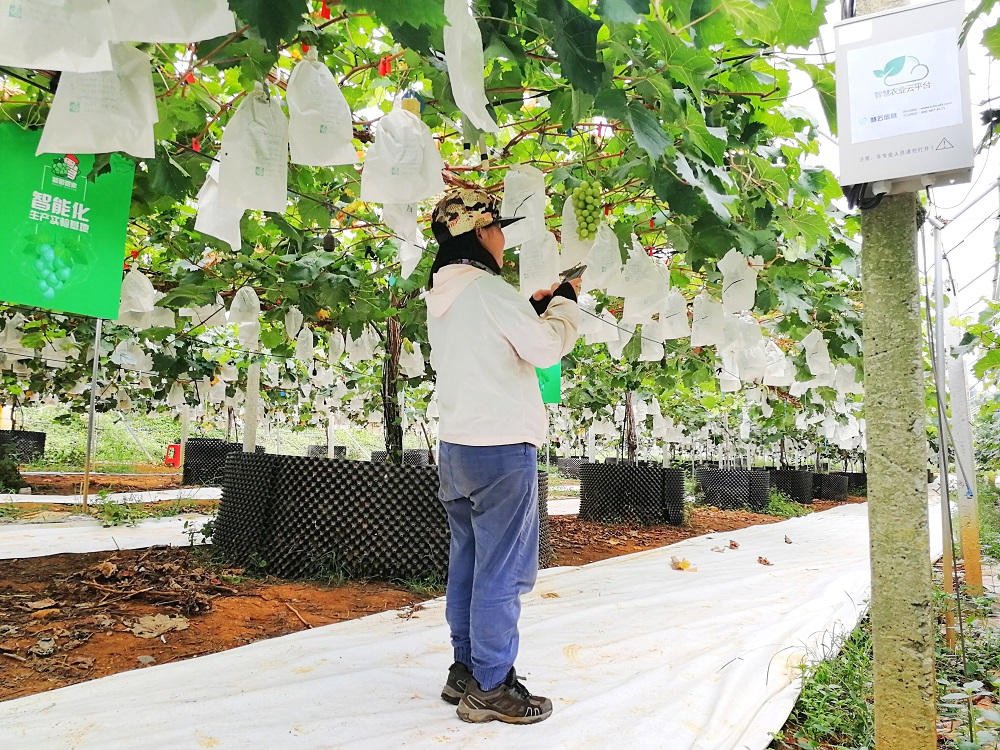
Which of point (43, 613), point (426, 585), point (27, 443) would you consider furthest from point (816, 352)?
point (27, 443)

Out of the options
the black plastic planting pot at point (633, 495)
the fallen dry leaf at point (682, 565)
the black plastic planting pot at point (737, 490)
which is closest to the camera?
the fallen dry leaf at point (682, 565)

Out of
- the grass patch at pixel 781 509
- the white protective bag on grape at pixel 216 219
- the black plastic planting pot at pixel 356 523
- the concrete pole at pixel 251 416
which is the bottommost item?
the grass patch at pixel 781 509

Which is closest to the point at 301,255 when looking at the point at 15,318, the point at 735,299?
the point at 735,299

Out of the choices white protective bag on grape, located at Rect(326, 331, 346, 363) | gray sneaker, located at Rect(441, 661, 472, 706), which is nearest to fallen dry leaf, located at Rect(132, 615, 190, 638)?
gray sneaker, located at Rect(441, 661, 472, 706)

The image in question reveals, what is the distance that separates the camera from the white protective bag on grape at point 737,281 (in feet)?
10.5

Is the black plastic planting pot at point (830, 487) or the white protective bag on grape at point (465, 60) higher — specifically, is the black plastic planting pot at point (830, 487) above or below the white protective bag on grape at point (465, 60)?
below

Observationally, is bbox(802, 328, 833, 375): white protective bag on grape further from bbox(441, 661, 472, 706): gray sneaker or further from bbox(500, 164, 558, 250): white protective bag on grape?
bbox(441, 661, 472, 706): gray sneaker

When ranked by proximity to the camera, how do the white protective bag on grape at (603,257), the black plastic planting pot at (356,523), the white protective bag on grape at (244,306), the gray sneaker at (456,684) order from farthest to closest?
the black plastic planting pot at (356,523) → the white protective bag on grape at (244,306) → the white protective bag on grape at (603,257) → the gray sneaker at (456,684)

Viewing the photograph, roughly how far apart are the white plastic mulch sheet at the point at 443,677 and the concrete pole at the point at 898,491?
0.58 metres

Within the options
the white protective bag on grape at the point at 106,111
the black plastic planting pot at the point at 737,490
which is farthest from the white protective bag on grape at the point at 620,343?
the black plastic planting pot at the point at 737,490

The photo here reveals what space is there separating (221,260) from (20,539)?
11.4ft

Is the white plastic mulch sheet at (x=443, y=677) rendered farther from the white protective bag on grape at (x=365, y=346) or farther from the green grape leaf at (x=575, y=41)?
the white protective bag on grape at (x=365, y=346)

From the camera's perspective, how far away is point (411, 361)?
17.8ft

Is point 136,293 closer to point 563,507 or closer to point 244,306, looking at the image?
point 244,306
